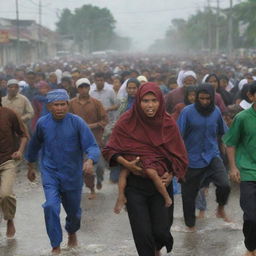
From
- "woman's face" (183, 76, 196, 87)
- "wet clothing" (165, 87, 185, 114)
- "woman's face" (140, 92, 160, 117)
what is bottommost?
"wet clothing" (165, 87, 185, 114)

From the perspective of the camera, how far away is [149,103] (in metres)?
4.95

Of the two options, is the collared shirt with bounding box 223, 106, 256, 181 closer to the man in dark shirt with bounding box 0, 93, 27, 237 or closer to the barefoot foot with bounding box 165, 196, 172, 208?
the barefoot foot with bounding box 165, 196, 172, 208

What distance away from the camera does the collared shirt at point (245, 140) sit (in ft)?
18.2

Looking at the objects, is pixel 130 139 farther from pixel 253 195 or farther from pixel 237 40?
pixel 237 40

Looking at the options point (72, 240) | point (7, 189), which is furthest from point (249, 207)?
point (7, 189)

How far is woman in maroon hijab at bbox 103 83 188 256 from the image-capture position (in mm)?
5016

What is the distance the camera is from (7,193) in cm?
661

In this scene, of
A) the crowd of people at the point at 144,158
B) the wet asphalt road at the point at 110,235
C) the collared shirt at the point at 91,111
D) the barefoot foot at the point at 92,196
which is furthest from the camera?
the barefoot foot at the point at 92,196

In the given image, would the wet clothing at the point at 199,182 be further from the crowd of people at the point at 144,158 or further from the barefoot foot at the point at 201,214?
the barefoot foot at the point at 201,214

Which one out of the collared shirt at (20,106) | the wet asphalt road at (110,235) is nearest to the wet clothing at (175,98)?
the wet asphalt road at (110,235)

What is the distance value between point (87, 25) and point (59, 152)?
5135 inches

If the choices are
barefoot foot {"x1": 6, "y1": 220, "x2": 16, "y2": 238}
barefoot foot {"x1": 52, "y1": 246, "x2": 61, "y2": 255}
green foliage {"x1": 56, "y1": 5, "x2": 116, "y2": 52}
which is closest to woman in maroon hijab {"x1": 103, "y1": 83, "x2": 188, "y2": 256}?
barefoot foot {"x1": 52, "y1": 246, "x2": 61, "y2": 255}

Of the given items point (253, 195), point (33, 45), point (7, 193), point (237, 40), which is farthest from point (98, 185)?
point (33, 45)

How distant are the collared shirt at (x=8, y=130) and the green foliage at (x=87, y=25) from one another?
125 m
